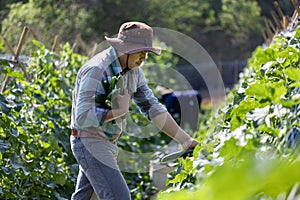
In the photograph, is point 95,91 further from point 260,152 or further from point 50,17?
point 50,17

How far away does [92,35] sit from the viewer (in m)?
23.4

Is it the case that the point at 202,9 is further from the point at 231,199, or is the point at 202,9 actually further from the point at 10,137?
the point at 231,199

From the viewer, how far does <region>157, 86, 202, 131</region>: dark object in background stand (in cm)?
987

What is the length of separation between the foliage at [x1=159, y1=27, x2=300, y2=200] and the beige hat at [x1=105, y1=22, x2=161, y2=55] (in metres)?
0.62

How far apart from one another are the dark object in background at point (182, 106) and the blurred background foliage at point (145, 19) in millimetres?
1301

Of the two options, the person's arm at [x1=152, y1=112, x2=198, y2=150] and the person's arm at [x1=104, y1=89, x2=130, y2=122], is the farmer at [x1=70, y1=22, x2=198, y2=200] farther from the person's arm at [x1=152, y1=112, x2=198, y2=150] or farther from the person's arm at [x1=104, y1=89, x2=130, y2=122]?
the person's arm at [x1=152, y1=112, x2=198, y2=150]

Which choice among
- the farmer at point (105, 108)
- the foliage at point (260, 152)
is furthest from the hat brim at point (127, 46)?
the foliage at point (260, 152)

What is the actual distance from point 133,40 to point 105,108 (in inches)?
16.7

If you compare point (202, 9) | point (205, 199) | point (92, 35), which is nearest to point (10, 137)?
point (205, 199)

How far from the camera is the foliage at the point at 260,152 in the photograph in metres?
1.52

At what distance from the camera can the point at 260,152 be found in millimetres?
2443

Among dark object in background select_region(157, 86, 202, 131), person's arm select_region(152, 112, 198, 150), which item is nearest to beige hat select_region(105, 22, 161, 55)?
person's arm select_region(152, 112, 198, 150)

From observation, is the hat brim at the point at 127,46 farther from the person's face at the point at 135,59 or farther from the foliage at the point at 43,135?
the foliage at the point at 43,135

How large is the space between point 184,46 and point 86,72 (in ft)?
73.3
